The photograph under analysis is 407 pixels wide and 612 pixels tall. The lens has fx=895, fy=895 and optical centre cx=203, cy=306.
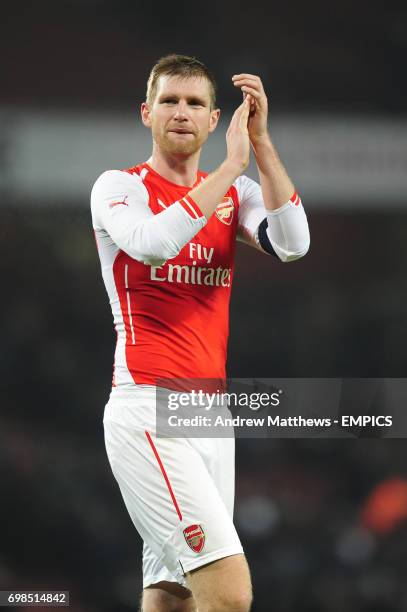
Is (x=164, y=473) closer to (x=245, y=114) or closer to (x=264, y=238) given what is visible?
(x=264, y=238)

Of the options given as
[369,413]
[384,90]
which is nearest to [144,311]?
[369,413]

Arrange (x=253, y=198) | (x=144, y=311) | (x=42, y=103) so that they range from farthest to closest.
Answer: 1. (x=42, y=103)
2. (x=253, y=198)
3. (x=144, y=311)

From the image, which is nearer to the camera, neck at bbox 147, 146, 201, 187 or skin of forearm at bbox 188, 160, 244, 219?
skin of forearm at bbox 188, 160, 244, 219

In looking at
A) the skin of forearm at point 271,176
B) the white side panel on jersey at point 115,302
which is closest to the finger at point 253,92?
the skin of forearm at point 271,176

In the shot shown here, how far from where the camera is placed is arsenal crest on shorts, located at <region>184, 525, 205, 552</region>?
8.39ft

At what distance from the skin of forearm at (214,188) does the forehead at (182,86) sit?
0.41 m

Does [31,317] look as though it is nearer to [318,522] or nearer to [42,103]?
[42,103]

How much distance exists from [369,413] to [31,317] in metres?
1.94

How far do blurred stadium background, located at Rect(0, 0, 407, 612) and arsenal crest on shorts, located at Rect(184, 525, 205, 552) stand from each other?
2.45 metres

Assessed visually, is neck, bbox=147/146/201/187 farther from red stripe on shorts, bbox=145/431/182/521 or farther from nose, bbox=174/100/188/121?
red stripe on shorts, bbox=145/431/182/521

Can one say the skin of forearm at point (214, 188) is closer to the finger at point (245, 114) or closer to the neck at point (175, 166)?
the finger at point (245, 114)

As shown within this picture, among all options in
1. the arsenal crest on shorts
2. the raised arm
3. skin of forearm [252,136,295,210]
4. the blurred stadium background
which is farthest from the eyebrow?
the blurred stadium background

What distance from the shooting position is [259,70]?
522 cm

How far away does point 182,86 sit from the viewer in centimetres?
288
